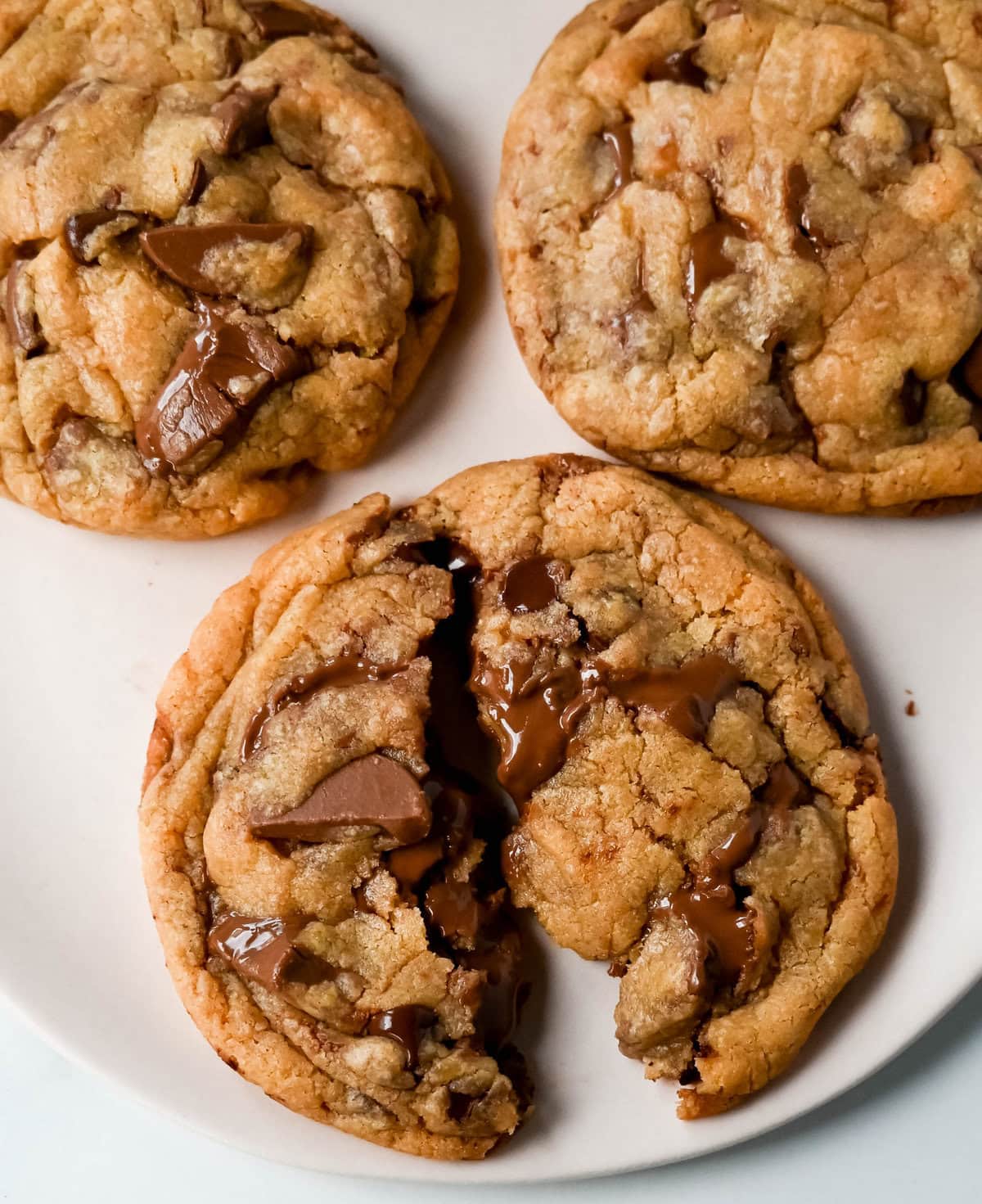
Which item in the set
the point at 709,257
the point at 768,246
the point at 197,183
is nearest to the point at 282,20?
the point at 197,183

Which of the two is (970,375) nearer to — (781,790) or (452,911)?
(781,790)

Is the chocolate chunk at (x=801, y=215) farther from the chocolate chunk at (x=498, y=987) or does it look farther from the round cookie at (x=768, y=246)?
the chocolate chunk at (x=498, y=987)

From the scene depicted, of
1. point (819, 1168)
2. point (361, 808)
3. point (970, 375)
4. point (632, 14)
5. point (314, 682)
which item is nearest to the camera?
point (361, 808)

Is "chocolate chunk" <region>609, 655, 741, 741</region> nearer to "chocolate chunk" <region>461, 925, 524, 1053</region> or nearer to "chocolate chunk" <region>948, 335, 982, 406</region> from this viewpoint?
"chocolate chunk" <region>461, 925, 524, 1053</region>

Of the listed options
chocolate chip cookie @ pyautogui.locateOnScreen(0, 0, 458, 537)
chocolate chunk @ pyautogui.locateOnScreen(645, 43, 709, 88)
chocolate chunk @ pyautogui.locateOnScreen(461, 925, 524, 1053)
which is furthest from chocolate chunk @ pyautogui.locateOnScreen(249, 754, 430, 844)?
chocolate chunk @ pyautogui.locateOnScreen(645, 43, 709, 88)

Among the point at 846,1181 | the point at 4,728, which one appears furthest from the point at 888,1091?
the point at 4,728
